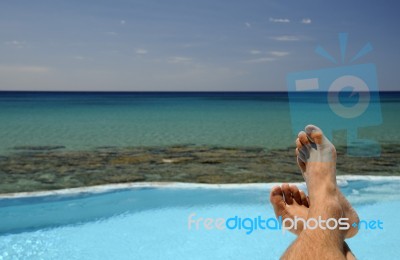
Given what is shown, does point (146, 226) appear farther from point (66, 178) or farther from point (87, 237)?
point (66, 178)

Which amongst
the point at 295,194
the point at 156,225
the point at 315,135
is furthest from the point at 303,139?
the point at 156,225

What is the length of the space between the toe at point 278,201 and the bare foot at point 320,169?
0.55 feet

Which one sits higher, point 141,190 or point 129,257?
point 141,190

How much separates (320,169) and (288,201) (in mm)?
255

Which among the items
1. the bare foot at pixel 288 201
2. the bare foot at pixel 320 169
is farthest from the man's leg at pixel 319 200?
the bare foot at pixel 288 201

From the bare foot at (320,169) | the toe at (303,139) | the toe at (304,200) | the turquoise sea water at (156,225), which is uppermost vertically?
the toe at (303,139)

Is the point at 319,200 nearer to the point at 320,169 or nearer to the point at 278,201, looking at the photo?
the point at 320,169

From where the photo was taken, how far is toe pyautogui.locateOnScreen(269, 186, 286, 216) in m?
2.08

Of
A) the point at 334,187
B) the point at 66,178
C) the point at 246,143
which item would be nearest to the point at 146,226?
the point at 66,178

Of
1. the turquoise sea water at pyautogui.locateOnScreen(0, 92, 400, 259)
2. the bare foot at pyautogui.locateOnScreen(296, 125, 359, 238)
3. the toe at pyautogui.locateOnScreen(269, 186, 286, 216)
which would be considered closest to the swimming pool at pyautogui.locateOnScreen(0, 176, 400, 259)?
the turquoise sea water at pyautogui.locateOnScreen(0, 92, 400, 259)

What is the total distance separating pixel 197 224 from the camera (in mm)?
4199

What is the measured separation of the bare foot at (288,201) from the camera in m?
2.05

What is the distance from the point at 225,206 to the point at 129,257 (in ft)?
4.44

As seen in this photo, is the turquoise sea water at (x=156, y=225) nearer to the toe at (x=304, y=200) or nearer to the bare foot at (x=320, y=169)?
the toe at (x=304, y=200)
